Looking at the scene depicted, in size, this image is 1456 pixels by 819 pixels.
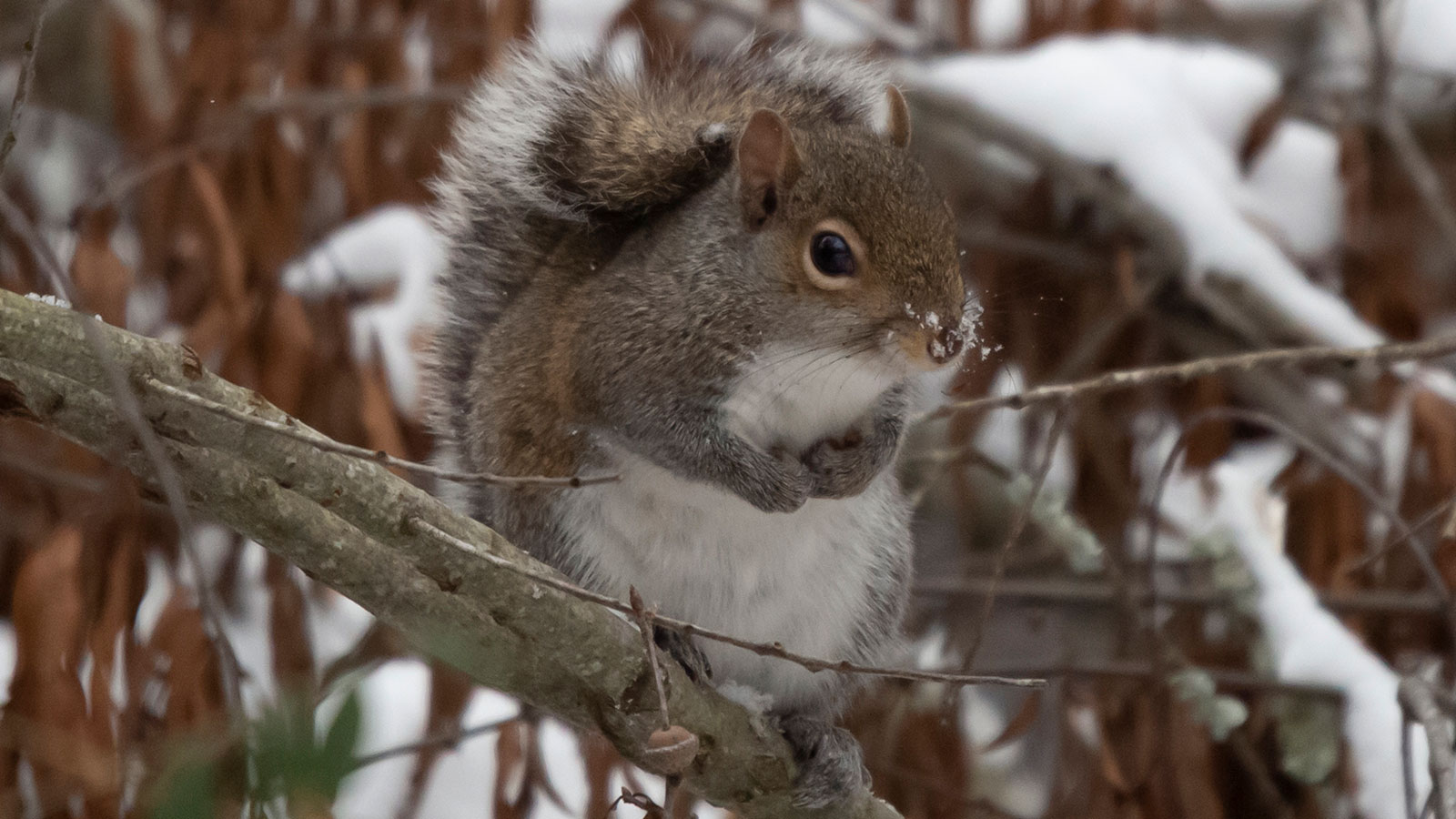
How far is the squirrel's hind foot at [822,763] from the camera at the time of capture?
5.11 ft

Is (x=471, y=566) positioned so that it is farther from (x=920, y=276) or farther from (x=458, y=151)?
(x=458, y=151)

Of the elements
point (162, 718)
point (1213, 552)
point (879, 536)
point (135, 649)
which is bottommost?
point (1213, 552)

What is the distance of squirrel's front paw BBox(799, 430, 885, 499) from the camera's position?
1476 mm

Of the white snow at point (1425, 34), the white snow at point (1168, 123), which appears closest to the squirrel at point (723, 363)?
the white snow at point (1168, 123)

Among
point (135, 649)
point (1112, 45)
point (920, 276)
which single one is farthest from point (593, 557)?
point (1112, 45)

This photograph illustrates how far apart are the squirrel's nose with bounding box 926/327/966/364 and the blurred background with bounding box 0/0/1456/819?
0.23 m

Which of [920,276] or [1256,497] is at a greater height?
[920,276]

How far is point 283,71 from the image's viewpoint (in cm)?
273

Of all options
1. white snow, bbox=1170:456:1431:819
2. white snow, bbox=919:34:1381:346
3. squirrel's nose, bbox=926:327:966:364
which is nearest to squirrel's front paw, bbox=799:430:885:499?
squirrel's nose, bbox=926:327:966:364

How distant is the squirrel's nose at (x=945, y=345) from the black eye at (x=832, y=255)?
4.4 inches

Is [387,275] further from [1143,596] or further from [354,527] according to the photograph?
[354,527]

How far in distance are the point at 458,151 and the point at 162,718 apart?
0.75 metres

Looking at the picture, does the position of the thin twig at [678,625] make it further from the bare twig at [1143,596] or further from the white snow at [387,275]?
the white snow at [387,275]

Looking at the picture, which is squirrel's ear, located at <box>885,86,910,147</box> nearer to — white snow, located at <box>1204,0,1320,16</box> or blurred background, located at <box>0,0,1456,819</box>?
blurred background, located at <box>0,0,1456,819</box>
